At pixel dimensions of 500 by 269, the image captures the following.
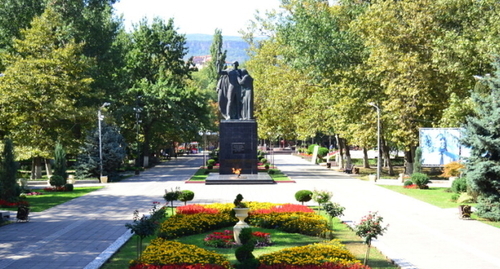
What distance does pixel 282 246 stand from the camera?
1584 cm

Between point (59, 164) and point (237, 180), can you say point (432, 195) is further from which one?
point (59, 164)

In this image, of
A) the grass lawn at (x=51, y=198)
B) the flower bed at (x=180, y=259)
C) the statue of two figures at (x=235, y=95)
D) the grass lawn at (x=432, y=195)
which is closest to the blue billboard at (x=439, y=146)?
the grass lawn at (x=432, y=195)

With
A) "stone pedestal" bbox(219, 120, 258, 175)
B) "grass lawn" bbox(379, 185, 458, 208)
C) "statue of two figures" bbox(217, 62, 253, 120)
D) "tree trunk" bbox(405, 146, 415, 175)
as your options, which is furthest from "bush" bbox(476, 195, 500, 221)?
"tree trunk" bbox(405, 146, 415, 175)

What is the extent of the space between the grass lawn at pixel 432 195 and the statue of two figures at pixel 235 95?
10896mm

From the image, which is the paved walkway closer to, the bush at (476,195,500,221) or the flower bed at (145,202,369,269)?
the bush at (476,195,500,221)

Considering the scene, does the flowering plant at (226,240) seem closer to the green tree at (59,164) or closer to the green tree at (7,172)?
the green tree at (7,172)

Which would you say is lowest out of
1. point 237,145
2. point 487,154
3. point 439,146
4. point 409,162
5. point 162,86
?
point 409,162

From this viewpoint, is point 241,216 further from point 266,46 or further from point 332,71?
point 266,46

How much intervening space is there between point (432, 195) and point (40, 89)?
2809 centimetres

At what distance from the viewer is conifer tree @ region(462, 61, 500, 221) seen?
20.6 m

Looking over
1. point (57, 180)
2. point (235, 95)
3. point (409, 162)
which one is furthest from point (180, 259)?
point (409, 162)

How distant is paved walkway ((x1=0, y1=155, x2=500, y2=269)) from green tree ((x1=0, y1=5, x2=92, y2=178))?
10.9 meters

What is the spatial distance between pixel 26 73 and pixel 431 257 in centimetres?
3382

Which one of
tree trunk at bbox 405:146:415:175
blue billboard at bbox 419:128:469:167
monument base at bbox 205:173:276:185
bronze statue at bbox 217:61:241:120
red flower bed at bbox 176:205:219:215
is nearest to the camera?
red flower bed at bbox 176:205:219:215
